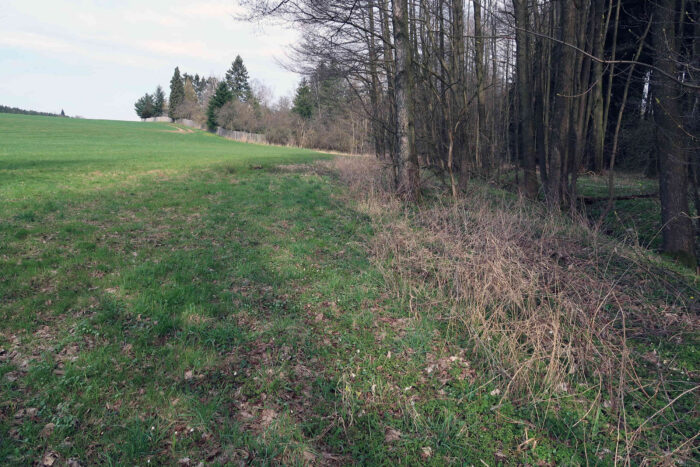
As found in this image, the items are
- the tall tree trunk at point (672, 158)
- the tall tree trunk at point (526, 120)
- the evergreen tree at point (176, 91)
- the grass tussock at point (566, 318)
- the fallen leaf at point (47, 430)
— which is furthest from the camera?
the evergreen tree at point (176, 91)

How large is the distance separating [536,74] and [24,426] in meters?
18.3

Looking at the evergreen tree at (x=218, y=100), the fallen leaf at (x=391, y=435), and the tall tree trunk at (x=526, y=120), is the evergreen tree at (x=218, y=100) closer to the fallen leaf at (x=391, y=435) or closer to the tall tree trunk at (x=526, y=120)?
the tall tree trunk at (x=526, y=120)

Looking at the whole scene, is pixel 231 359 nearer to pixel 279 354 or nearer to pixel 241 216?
pixel 279 354

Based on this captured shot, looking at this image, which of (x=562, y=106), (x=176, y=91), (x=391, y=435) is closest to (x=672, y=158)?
(x=562, y=106)

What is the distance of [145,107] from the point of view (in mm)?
96812

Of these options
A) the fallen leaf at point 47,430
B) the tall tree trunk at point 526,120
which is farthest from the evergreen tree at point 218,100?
the fallen leaf at point 47,430

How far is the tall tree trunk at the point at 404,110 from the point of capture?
9188 millimetres

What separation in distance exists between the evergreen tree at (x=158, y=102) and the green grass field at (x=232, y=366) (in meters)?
106

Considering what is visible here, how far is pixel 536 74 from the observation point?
1539cm

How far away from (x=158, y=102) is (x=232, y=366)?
11312 cm

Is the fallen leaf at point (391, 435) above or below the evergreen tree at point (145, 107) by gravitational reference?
below

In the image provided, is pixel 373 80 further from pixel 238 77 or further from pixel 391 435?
pixel 238 77

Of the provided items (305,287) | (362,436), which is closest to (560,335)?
(362,436)

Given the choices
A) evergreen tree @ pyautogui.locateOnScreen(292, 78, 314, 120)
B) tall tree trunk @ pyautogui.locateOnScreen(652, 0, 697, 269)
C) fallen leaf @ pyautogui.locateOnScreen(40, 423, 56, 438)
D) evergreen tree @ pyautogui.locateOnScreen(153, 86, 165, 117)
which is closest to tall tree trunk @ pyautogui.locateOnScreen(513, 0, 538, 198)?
tall tree trunk @ pyautogui.locateOnScreen(652, 0, 697, 269)
